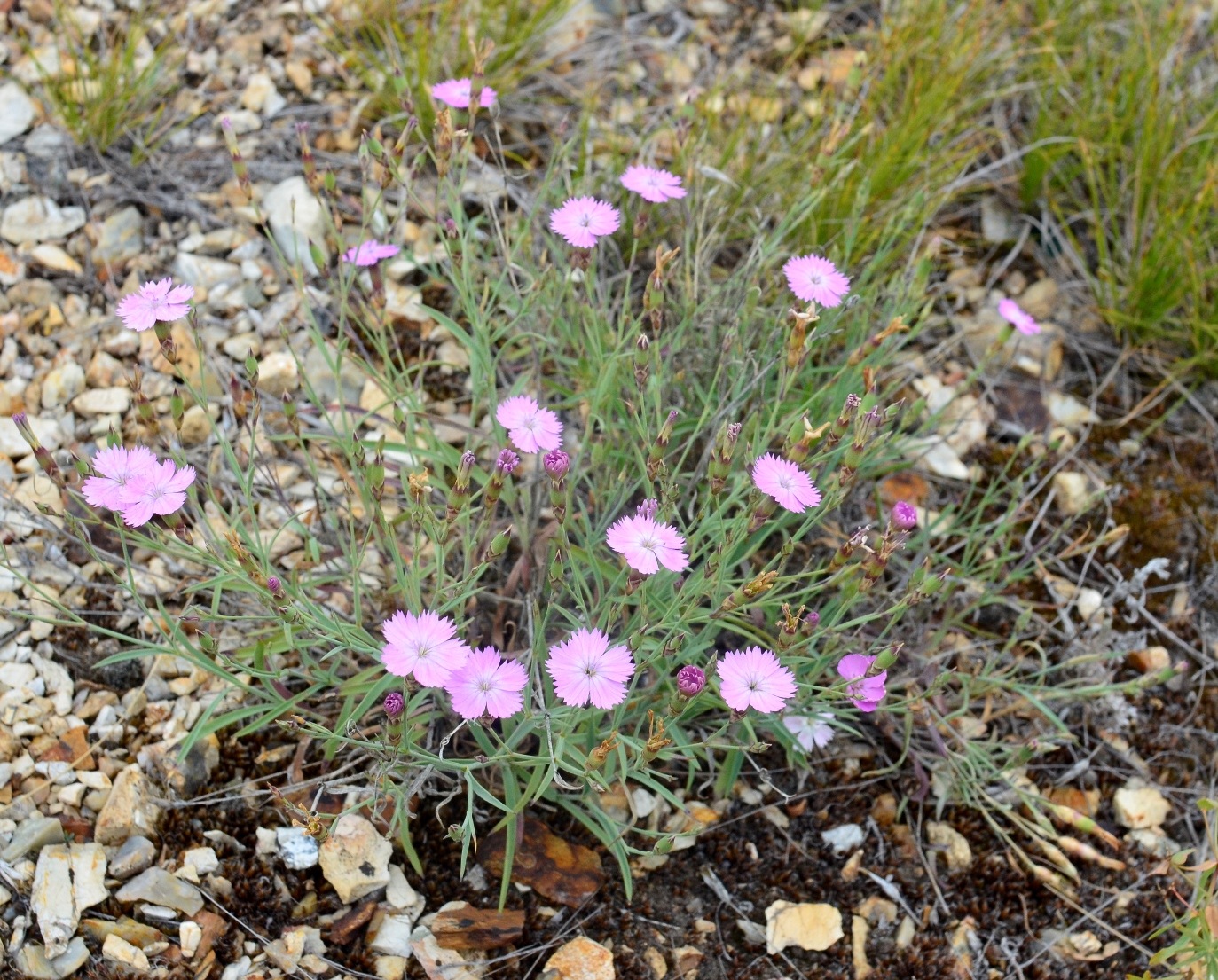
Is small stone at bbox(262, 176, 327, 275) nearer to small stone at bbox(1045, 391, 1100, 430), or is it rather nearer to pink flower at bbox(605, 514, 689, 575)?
pink flower at bbox(605, 514, 689, 575)

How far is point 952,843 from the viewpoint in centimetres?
202

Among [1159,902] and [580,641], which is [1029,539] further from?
[580,641]

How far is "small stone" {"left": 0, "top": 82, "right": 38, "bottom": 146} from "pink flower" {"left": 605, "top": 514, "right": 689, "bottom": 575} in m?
1.87

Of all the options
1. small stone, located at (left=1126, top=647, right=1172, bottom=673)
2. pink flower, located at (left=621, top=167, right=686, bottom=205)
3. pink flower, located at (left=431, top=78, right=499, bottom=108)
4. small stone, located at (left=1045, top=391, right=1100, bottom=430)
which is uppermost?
pink flower, located at (left=431, top=78, right=499, bottom=108)

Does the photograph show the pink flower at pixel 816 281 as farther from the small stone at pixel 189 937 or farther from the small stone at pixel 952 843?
the small stone at pixel 189 937

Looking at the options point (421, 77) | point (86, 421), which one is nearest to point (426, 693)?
point (86, 421)

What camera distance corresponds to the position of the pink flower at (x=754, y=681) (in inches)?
61.7

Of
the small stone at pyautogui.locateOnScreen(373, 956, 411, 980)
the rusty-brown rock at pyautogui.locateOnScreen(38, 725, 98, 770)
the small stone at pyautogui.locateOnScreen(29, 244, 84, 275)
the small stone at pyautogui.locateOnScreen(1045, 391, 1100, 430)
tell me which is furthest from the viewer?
the small stone at pyautogui.locateOnScreen(1045, 391, 1100, 430)

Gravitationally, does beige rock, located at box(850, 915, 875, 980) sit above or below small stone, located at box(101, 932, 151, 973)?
below

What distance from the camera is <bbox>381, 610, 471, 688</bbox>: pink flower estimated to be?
1457 mm

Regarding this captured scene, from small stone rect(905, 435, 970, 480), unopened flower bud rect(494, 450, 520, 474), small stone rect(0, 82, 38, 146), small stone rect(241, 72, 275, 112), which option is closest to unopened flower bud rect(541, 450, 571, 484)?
Answer: unopened flower bud rect(494, 450, 520, 474)

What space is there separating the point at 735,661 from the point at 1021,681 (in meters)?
0.88

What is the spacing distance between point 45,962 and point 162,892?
166 mm

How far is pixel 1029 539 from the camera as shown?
243 centimetres
